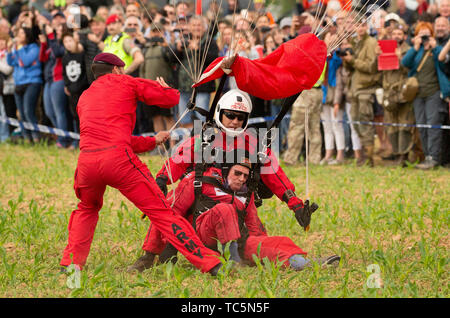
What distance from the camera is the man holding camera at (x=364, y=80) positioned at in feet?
38.5

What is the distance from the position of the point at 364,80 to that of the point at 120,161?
670cm

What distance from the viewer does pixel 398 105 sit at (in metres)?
11.8

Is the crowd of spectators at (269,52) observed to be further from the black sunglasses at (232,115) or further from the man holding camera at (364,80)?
the black sunglasses at (232,115)

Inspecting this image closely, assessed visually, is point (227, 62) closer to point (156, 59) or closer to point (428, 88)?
point (428, 88)

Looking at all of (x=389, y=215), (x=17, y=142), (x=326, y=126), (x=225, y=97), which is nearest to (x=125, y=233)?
(x=225, y=97)

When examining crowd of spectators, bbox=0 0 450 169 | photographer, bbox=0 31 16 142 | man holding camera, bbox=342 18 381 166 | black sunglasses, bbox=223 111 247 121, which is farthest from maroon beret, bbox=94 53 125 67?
photographer, bbox=0 31 16 142

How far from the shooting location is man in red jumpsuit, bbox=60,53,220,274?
6.07 metres

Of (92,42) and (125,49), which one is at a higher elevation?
(92,42)

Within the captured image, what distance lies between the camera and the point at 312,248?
24.6 ft

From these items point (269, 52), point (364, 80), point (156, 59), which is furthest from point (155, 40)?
point (364, 80)

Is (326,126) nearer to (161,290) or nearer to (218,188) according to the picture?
(218,188)

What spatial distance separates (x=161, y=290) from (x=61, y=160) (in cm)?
714

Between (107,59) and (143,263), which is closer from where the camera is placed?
(107,59)

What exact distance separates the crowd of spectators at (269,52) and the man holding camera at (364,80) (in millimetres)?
16
